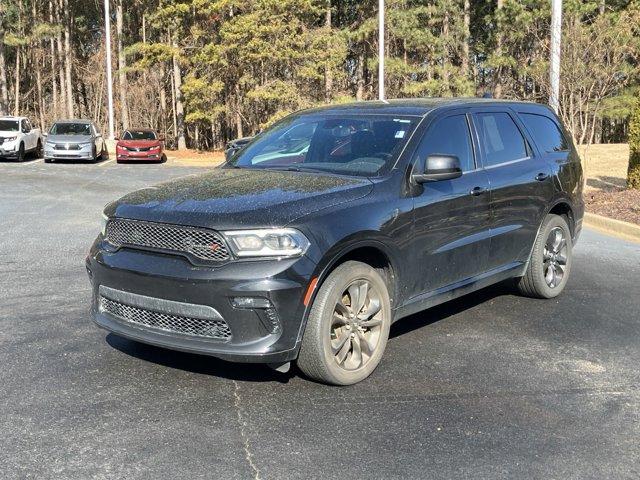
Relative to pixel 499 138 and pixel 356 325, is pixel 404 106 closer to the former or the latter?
pixel 499 138

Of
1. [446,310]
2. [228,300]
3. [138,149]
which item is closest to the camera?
[228,300]

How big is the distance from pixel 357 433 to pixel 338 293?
2.83ft

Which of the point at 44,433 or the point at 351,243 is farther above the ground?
the point at 351,243

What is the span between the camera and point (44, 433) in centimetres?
375

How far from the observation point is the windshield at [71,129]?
2657 centimetres

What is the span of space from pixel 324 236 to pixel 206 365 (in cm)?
135

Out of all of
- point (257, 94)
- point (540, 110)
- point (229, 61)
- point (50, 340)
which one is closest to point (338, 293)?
point (50, 340)

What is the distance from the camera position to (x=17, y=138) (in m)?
25.9

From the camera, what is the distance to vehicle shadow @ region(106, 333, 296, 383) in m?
4.61

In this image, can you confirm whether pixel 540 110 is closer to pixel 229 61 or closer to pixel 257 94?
pixel 257 94

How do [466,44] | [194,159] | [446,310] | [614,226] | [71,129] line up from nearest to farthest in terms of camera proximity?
[446,310] → [614,226] → [71,129] → [194,159] → [466,44]

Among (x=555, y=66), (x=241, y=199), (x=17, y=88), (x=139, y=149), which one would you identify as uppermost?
(x=17, y=88)

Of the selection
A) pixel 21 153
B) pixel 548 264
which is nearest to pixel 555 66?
pixel 548 264

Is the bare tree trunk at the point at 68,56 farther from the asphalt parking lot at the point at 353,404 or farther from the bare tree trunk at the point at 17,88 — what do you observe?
the asphalt parking lot at the point at 353,404
